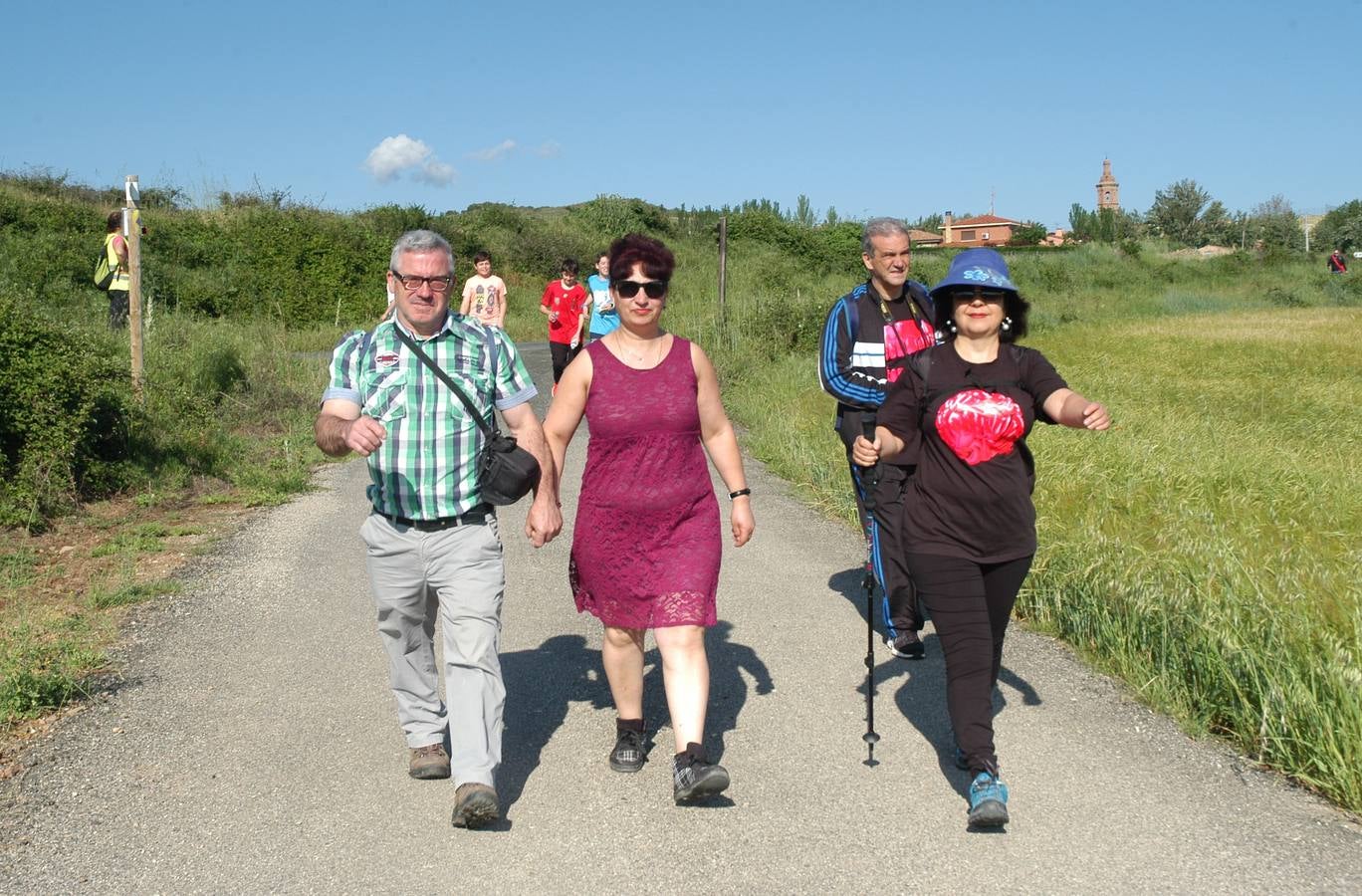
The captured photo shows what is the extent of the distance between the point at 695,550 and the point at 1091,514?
415cm

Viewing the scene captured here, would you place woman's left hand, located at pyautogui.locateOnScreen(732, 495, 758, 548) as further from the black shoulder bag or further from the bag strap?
the bag strap

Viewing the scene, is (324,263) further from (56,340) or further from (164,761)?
(164,761)

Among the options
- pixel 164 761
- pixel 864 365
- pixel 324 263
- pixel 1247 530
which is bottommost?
pixel 164 761

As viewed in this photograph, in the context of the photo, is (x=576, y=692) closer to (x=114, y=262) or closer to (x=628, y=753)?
(x=628, y=753)

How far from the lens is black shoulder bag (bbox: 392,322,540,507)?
4.19 metres

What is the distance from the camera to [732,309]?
2208 cm

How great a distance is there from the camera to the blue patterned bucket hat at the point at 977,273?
4.33 meters

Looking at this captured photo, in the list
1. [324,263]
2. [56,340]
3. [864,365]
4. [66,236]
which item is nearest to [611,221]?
[324,263]

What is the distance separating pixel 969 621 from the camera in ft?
14.0

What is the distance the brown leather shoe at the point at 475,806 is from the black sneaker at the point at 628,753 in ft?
2.26

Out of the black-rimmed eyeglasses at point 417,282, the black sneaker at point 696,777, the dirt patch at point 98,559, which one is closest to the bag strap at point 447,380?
the black-rimmed eyeglasses at point 417,282

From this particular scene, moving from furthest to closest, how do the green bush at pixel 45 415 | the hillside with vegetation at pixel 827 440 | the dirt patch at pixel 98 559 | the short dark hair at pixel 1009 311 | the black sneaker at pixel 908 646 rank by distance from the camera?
1. the green bush at pixel 45 415
2. the dirt patch at pixel 98 559
3. the black sneaker at pixel 908 646
4. the hillside with vegetation at pixel 827 440
5. the short dark hair at pixel 1009 311

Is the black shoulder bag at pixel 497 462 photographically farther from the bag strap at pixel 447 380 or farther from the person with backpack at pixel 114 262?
the person with backpack at pixel 114 262

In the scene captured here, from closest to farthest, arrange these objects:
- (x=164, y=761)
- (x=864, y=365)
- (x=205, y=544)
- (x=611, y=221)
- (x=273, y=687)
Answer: (x=164, y=761), (x=273, y=687), (x=864, y=365), (x=205, y=544), (x=611, y=221)
